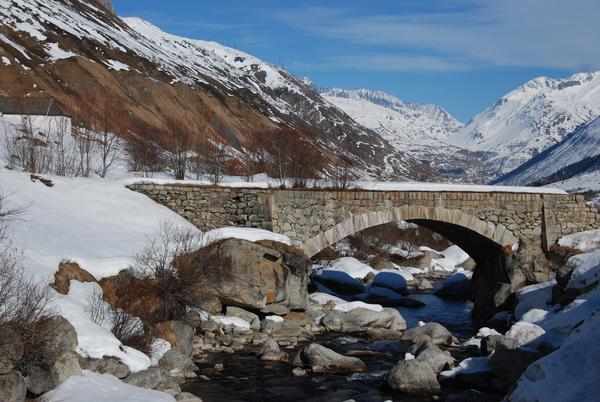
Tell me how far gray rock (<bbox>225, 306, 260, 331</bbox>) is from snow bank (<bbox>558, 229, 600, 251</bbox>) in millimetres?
16456

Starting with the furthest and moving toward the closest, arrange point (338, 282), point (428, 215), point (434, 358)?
point (338, 282) < point (428, 215) < point (434, 358)

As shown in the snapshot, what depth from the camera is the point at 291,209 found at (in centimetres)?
3173

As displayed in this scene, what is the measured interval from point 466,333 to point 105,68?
72174 mm

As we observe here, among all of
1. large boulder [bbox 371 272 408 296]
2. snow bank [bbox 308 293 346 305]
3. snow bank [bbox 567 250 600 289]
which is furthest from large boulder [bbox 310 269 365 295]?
snow bank [bbox 567 250 600 289]

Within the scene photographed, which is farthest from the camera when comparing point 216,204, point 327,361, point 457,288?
point 457,288

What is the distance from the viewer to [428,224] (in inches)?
1462

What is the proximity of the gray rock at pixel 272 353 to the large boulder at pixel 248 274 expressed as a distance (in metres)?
3.44

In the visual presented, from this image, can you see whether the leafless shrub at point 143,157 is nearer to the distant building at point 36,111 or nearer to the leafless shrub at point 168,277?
the distant building at point 36,111

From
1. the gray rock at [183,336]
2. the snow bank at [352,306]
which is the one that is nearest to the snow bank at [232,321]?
the gray rock at [183,336]

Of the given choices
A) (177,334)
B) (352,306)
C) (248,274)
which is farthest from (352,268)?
(177,334)

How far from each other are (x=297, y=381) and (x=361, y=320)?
9.56 metres

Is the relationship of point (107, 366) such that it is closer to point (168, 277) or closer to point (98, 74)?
point (168, 277)

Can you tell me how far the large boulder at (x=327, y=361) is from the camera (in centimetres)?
2256

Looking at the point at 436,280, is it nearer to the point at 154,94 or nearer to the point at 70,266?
the point at 70,266
